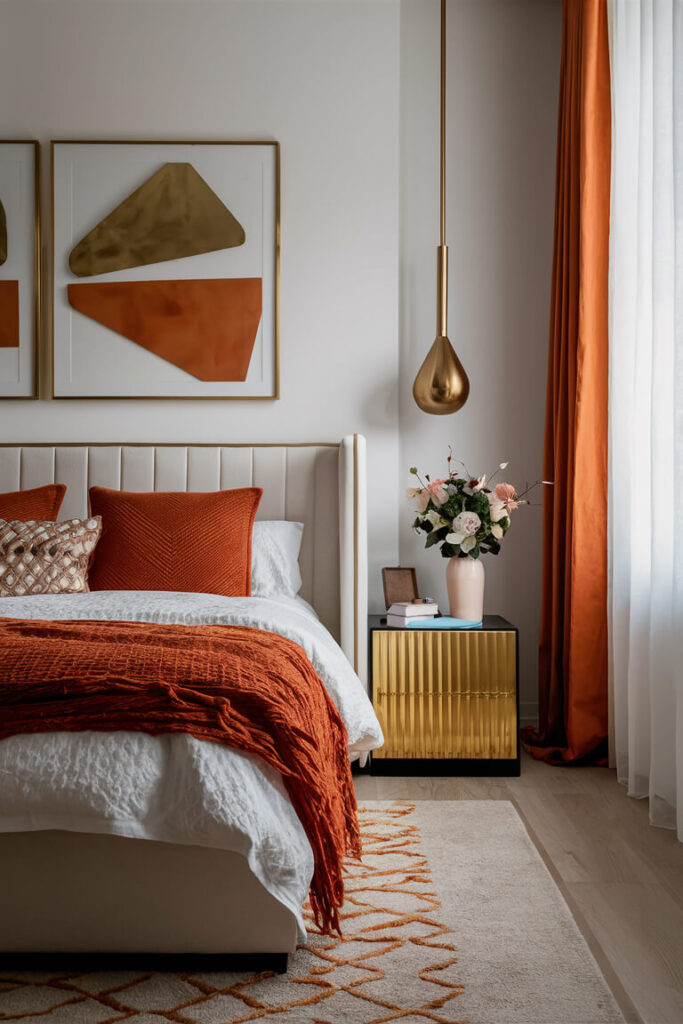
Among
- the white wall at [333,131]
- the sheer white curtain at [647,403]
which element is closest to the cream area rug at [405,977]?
the sheer white curtain at [647,403]

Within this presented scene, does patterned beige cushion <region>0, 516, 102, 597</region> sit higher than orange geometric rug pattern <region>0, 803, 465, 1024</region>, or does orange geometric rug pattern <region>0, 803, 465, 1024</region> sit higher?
patterned beige cushion <region>0, 516, 102, 597</region>

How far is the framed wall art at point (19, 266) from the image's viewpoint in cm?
350

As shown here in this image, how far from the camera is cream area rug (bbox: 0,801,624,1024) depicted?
1.50 metres

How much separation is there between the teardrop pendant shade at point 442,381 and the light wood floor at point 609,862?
1.32 m

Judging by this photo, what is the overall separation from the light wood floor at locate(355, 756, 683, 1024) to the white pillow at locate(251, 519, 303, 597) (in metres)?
0.70

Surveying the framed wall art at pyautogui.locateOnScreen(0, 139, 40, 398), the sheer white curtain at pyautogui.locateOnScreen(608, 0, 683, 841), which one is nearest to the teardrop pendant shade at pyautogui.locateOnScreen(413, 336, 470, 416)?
the sheer white curtain at pyautogui.locateOnScreen(608, 0, 683, 841)

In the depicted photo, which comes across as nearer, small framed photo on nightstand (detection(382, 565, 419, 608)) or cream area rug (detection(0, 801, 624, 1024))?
cream area rug (detection(0, 801, 624, 1024))

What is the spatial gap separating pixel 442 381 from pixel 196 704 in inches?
77.6

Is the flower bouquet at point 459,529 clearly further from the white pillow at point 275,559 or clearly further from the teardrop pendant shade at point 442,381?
the white pillow at point 275,559

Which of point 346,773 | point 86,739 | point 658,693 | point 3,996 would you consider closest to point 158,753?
point 86,739

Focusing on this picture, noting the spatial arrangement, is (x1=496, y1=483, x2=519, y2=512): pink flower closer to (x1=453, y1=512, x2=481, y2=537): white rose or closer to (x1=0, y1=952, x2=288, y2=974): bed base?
(x1=453, y1=512, x2=481, y2=537): white rose

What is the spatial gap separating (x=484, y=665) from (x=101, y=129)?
249 centimetres

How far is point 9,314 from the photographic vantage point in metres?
3.51

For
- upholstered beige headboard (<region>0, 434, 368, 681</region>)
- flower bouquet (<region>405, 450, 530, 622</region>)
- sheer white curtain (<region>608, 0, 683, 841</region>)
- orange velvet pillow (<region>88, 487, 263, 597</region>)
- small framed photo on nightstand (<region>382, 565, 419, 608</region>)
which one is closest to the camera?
sheer white curtain (<region>608, 0, 683, 841</region>)
